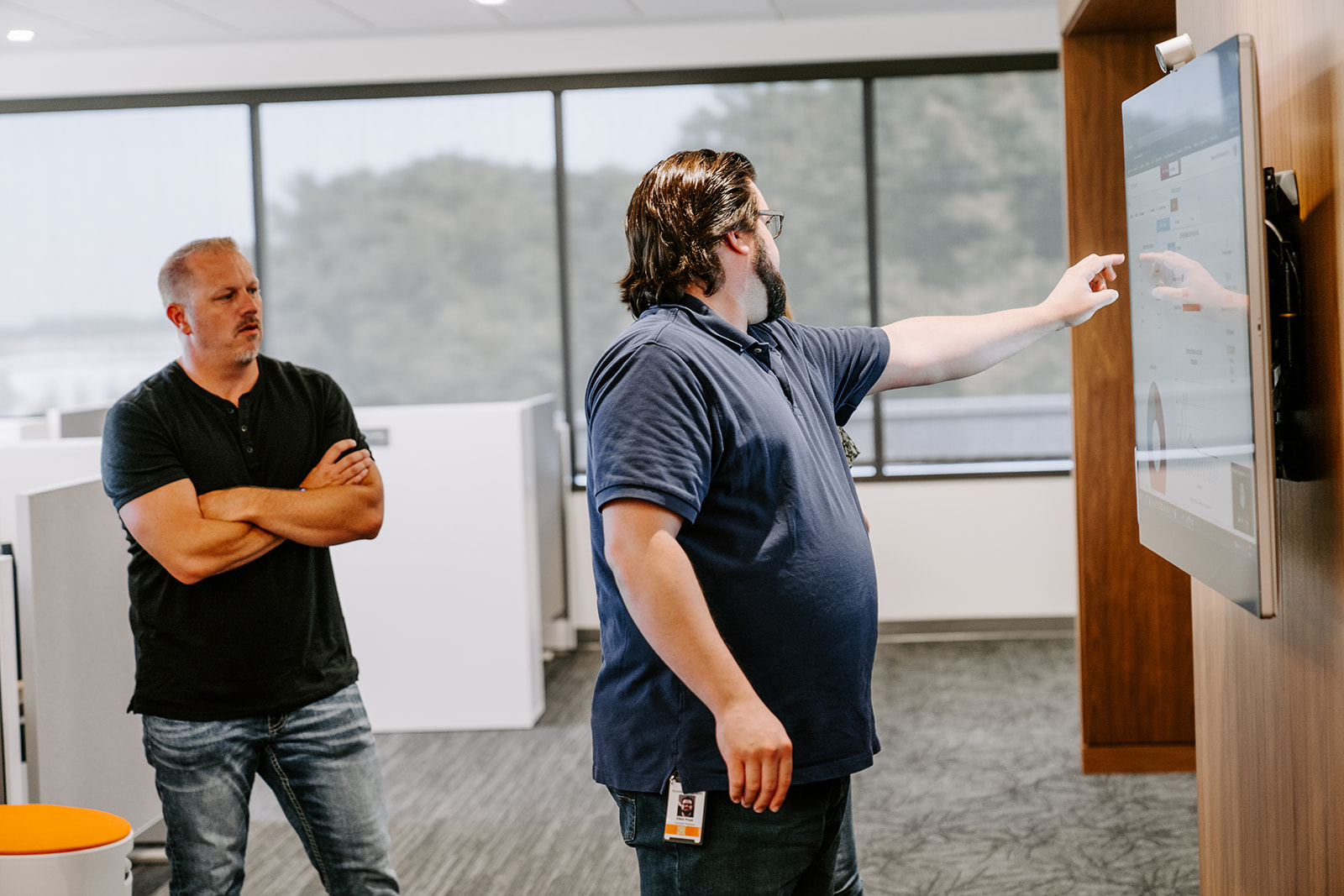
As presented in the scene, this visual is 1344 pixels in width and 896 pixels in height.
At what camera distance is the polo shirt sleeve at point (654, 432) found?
1273 mm

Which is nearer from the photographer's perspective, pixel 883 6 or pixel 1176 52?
pixel 1176 52

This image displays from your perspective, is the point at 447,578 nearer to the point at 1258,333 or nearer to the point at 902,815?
the point at 902,815

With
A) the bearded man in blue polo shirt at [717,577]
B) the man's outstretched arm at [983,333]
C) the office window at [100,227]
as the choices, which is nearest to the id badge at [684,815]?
the bearded man in blue polo shirt at [717,577]

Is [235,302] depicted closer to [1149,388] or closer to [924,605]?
[1149,388]

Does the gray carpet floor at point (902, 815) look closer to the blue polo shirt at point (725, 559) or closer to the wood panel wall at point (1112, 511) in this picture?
the wood panel wall at point (1112, 511)

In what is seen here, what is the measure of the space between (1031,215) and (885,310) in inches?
28.6

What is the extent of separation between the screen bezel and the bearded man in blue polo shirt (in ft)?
1.50

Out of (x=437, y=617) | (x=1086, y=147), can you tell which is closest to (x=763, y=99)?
(x=1086, y=147)

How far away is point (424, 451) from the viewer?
3.83m

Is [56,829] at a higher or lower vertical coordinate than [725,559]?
lower

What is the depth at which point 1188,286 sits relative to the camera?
1.55 m

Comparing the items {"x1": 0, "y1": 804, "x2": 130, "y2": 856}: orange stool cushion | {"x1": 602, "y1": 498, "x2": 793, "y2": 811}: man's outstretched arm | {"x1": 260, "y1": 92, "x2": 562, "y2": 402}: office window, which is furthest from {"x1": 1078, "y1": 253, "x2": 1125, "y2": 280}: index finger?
{"x1": 260, "y1": 92, "x2": 562, "y2": 402}: office window

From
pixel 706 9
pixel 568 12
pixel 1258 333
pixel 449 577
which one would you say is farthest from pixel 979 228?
pixel 1258 333

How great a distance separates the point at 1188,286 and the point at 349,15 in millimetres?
4002
